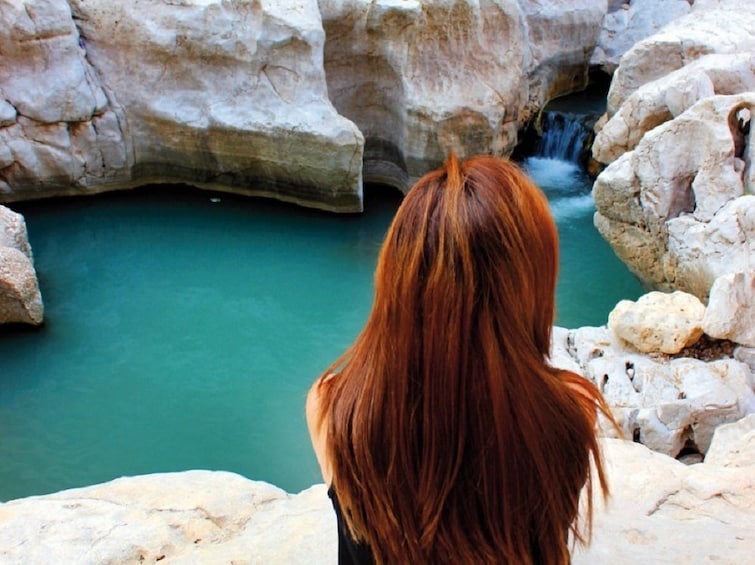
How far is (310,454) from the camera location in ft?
14.6

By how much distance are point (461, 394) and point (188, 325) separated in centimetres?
510

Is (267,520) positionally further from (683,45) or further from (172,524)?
(683,45)

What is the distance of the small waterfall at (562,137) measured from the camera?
875 centimetres

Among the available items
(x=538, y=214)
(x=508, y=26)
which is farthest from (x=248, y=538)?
(x=508, y=26)

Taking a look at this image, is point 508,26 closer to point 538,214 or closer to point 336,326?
point 336,326

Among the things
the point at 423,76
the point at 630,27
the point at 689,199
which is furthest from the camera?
the point at 630,27

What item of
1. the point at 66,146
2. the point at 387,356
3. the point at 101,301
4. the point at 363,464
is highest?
the point at 387,356

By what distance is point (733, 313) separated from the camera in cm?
370

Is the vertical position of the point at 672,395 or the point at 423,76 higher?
the point at 423,76

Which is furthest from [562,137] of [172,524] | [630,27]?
[172,524]

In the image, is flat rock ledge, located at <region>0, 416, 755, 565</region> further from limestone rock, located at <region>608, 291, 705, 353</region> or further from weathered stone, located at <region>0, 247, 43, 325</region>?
weathered stone, located at <region>0, 247, 43, 325</region>

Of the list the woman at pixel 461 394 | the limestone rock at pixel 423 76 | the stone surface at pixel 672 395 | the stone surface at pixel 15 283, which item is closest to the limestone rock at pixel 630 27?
the limestone rock at pixel 423 76

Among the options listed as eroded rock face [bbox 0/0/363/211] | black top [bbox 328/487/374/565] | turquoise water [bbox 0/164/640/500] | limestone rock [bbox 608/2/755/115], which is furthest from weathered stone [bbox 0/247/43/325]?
limestone rock [bbox 608/2/755/115]

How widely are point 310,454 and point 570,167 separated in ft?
18.3
